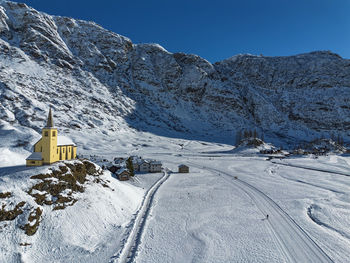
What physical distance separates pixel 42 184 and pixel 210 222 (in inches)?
773

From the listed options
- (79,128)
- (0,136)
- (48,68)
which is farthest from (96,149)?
(48,68)

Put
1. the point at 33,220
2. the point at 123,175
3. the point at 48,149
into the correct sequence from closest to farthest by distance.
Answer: the point at 33,220, the point at 48,149, the point at 123,175

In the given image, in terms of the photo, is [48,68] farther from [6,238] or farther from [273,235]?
[273,235]

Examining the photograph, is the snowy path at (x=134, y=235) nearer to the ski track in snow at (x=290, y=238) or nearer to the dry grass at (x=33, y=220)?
the dry grass at (x=33, y=220)

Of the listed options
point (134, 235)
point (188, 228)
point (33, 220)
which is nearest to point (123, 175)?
point (134, 235)

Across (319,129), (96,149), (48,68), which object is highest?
(48,68)

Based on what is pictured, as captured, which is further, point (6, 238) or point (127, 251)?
point (127, 251)

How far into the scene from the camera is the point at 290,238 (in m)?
21.7

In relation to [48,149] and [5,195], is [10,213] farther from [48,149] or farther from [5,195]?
[48,149]

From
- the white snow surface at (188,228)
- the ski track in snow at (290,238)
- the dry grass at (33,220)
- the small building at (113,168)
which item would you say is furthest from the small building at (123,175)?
the ski track in snow at (290,238)

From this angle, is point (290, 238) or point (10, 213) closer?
point (10, 213)

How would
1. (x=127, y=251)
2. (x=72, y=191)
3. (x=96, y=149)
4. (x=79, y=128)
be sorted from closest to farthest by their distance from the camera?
(x=127, y=251) < (x=72, y=191) < (x=96, y=149) < (x=79, y=128)

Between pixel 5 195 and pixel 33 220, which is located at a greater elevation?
pixel 5 195

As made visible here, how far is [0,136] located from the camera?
240 feet
